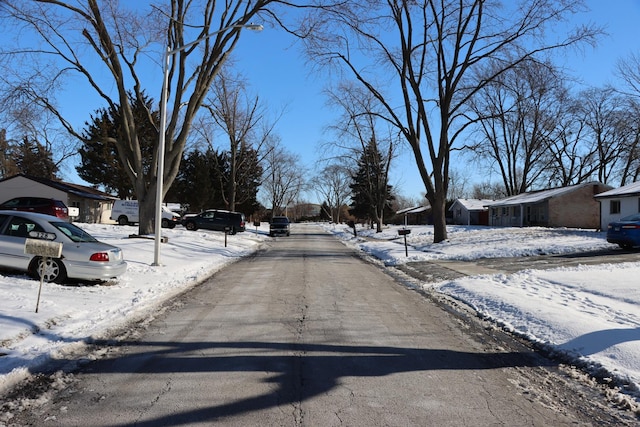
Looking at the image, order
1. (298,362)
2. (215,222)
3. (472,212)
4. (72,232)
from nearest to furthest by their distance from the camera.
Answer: (298,362), (72,232), (215,222), (472,212)

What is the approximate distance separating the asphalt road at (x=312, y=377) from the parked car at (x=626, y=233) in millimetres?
14272

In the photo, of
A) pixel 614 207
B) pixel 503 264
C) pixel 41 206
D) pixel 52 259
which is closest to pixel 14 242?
pixel 52 259

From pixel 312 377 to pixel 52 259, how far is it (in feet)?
22.4

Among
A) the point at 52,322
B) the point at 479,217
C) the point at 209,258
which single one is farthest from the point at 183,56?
the point at 479,217

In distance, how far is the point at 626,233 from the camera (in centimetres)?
1869

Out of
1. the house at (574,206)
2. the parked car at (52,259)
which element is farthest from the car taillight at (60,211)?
the house at (574,206)

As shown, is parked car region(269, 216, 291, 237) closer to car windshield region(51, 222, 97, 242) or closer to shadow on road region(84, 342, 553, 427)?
car windshield region(51, 222, 97, 242)

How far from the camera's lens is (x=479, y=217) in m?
61.2

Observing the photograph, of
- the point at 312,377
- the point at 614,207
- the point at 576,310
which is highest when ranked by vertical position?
the point at 614,207

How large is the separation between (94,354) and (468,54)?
22.5 m

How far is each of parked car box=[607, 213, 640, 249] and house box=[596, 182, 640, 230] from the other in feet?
28.4

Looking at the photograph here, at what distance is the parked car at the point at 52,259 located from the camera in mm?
9359

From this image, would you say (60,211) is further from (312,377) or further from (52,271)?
(312,377)

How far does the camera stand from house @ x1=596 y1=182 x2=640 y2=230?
1055 inches
